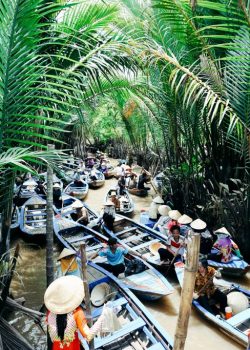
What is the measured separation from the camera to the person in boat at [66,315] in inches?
109

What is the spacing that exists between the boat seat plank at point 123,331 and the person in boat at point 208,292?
4.18 feet

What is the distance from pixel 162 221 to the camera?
8.92m

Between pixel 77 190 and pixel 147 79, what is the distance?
25.2ft

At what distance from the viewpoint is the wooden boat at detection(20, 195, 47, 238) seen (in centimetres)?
903

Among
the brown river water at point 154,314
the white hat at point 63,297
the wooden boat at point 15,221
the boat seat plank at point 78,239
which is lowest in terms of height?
the brown river water at point 154,314

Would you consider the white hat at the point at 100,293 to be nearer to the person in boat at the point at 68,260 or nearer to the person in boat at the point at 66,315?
the person in boat at the point at 68,260

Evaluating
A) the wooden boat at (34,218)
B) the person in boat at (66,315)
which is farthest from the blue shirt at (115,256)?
the person in boat at (66,315)

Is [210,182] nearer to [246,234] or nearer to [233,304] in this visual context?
[246,234]

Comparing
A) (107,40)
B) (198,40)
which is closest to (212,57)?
(198,40)

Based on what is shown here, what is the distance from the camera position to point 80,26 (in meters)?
4.45

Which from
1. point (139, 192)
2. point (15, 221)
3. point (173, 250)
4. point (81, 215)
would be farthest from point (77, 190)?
point (173, 250)

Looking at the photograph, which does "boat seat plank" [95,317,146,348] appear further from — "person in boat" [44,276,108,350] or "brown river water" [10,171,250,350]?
"person in boat" [44,276,108,350]

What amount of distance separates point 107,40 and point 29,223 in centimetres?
648

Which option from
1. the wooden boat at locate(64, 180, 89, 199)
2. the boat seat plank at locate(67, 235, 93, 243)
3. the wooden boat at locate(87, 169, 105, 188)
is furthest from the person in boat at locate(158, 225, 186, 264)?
the wooden boat at locate(87, 169, 105, 188)
